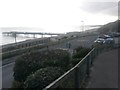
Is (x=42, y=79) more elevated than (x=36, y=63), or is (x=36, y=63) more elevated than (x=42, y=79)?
(x=36, y=63)

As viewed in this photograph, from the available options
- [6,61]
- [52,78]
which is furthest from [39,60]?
[6,61]

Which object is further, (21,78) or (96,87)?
(21,78)

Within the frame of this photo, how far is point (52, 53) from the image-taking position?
15531 millimetres

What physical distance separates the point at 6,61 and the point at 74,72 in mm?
18341

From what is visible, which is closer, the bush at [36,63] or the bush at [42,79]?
the bush at [42,79]

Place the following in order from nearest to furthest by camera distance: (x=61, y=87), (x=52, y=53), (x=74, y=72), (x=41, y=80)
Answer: (x=61, y=87) < (x=74, y=72) < (x=41, y=80) < (x=52, y=53)

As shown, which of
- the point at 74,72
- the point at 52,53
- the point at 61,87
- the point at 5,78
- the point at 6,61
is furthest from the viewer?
the point at 6,61

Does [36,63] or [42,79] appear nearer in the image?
[42,79]

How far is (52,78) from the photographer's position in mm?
10719

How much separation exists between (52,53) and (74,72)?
6430 millimetres

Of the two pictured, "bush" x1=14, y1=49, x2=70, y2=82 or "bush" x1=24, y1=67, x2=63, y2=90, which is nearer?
"bush" x1=24, y1=67, x2=63, y2=90

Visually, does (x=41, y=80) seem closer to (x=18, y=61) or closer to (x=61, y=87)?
(x=61, y=87)

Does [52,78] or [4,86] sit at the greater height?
[52,78]

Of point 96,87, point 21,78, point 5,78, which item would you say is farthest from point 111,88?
point 5,78
